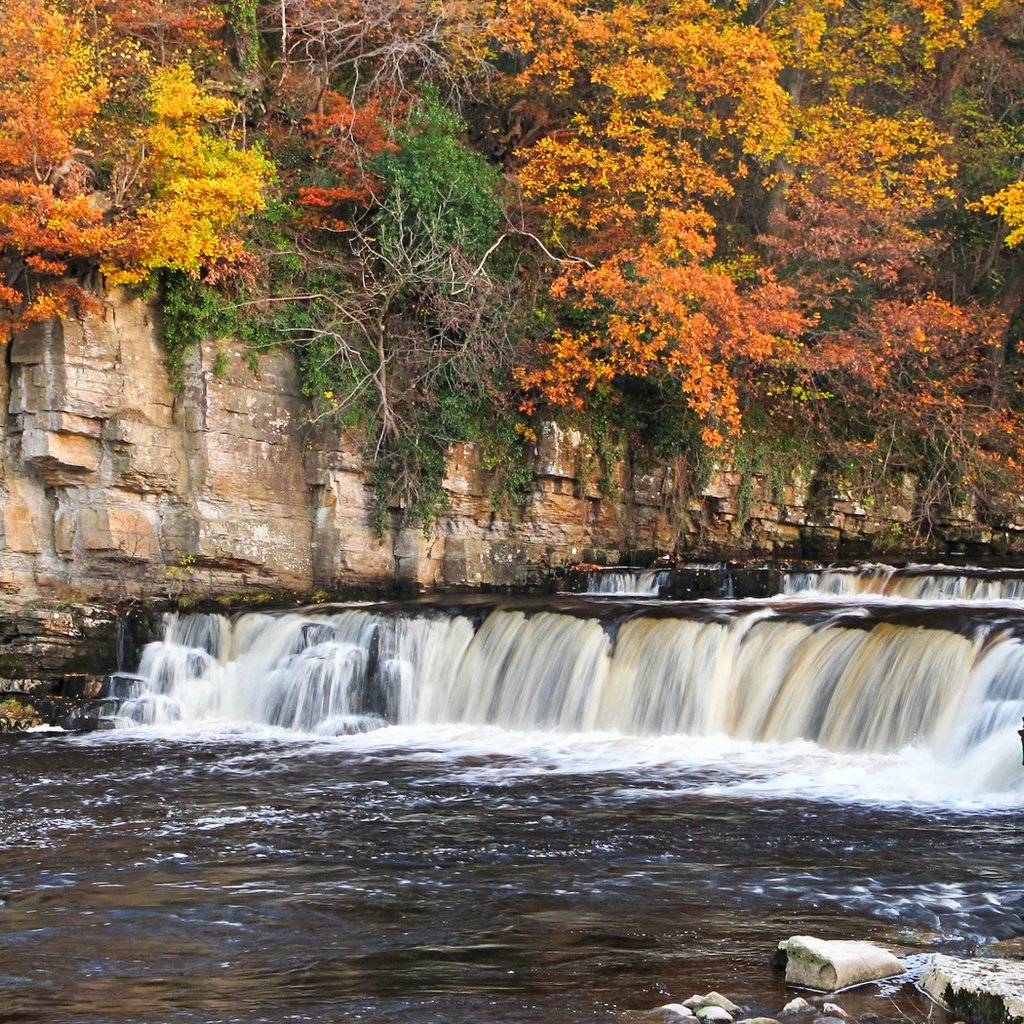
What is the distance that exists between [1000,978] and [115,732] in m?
11.9

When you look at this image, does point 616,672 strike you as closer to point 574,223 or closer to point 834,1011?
point 834,1011

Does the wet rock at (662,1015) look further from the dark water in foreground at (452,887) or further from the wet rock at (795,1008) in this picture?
the wet rock at (795,1008)

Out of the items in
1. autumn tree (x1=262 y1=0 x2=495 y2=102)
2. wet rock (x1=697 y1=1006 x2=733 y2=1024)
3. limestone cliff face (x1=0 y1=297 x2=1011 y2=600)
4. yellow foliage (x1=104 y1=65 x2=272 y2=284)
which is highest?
autumn tree (x1=262 y1=0 x2=495 y2=102)

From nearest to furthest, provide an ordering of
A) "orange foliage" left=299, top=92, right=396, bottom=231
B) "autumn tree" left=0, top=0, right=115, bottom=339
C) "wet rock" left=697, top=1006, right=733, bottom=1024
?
1. "wet rock" left=697, top=1006, right=733, bottom=1024
2. "autumn tree" left=0, top=0, right=115, bottom=339
3. "orange foliage" left=299, top=92, right=396, bottom=231

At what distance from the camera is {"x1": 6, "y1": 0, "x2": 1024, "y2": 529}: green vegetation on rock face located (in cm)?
1953

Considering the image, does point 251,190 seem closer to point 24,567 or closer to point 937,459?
point 24,567

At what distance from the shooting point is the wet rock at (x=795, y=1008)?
6789 millimetres

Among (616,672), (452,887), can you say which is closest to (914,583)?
(616,672)

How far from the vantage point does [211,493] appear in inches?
763

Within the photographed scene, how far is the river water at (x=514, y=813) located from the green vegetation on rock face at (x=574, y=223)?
4656 mm

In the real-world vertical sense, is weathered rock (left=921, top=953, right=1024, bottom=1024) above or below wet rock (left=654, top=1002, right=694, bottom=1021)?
above

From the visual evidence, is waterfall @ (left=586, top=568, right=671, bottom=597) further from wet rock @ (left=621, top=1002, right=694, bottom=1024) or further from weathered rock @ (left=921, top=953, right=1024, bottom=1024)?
wet rock @ (left=621, top=1002, right=694, bottom=1024)

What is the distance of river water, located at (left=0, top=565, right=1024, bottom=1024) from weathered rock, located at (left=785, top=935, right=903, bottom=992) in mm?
115

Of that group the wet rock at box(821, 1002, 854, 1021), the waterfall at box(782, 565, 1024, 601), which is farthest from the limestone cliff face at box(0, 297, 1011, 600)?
the wet rock at box(821, 1002, 854, 1021)
